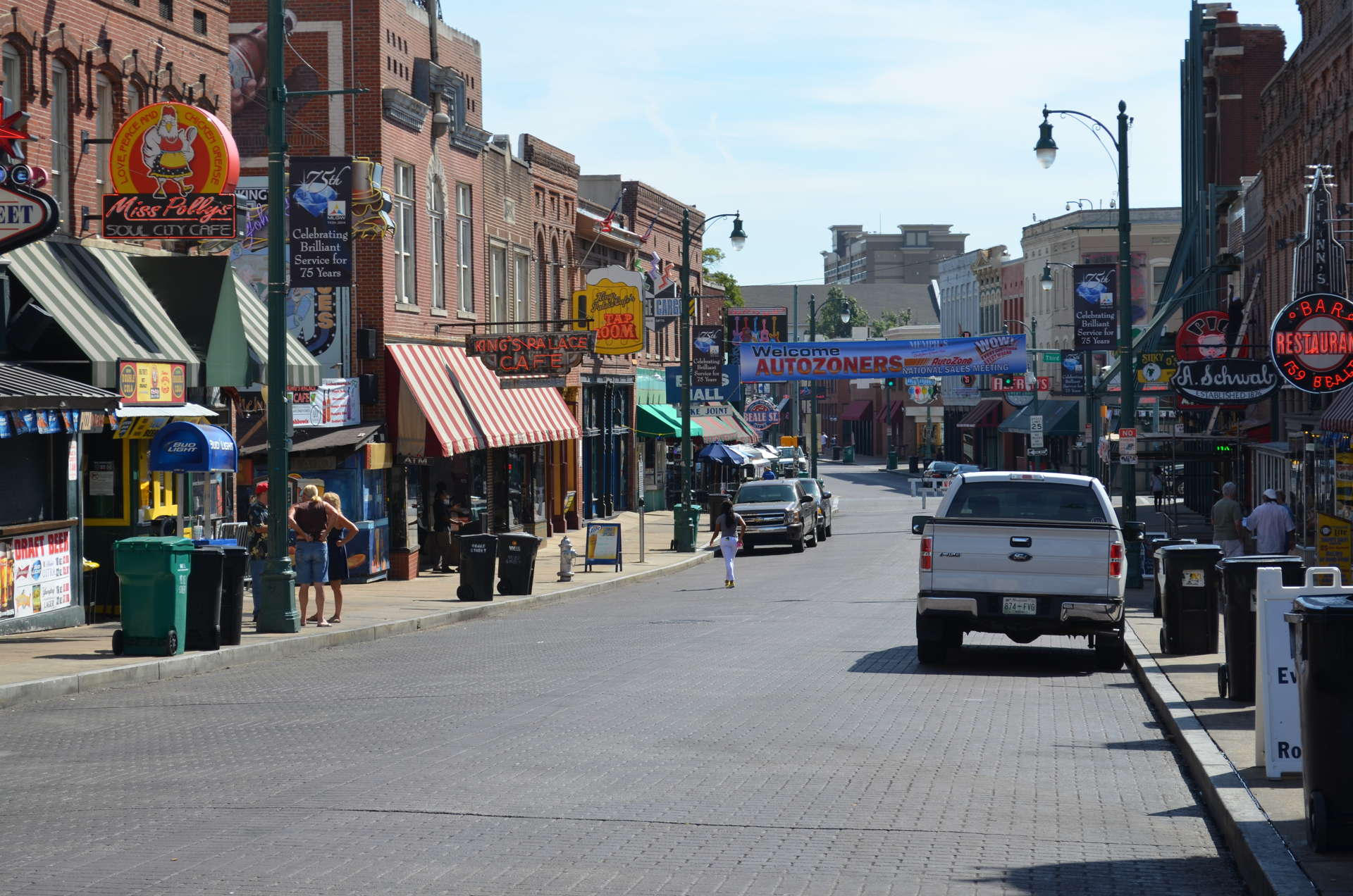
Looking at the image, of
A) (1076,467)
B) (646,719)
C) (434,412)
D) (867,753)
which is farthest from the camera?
(1076,467)

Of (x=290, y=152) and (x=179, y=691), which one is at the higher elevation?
(x=290, y=152)

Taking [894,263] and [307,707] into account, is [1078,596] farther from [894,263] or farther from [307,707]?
[894,263]

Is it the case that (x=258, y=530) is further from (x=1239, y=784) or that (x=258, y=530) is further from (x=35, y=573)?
(x=1239, y=784)

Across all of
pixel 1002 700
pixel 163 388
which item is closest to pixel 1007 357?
pixel 163 388

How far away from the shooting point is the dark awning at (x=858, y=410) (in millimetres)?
130625

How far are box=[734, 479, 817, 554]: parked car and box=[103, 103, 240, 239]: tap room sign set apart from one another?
2068 cm

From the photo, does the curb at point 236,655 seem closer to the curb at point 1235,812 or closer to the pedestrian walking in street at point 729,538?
the pedestrian walking in street at point 729,538

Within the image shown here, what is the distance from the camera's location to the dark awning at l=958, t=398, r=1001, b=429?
95875mm

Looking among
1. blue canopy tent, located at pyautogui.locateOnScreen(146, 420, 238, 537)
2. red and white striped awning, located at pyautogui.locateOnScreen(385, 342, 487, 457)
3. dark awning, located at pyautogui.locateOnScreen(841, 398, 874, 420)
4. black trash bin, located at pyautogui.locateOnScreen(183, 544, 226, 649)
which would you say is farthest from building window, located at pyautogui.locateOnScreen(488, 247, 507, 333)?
dark awning, located at pyautogui.locateOnScreen(841, 398, 874, 420)

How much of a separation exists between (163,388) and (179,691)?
7.27 meters

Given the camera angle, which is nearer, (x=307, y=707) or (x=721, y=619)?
(x=307, y=707)

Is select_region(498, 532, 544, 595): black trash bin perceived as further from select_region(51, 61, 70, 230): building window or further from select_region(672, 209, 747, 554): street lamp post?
select_region(672, 209, 747, 554): street lamp post

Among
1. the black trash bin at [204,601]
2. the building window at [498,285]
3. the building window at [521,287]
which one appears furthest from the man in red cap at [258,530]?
the building window at [521,287]

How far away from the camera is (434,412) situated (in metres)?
30.2
